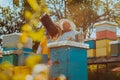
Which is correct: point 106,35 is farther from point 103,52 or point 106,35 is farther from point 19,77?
point 19,77

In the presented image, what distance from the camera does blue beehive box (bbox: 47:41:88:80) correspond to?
4.06 meters

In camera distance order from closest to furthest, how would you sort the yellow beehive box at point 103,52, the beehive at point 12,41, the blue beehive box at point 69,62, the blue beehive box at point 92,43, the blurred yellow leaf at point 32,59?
1. the blurred yellow leaf at point 32,59
2. the blue beehive box at point 69,62
3. the beehive at point 12,41
4. the yellow beehive box at point 103,52
5. the blue beehive box at point 92,43

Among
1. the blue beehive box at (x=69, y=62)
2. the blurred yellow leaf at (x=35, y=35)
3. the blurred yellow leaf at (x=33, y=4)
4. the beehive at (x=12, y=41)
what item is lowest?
the blue beehive box at (x=69, y=62)

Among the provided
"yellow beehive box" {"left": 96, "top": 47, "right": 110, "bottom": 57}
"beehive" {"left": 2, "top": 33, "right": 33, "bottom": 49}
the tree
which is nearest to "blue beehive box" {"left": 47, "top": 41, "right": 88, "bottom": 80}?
"beehive" {"left": 2, "top": 33, "right": 33, "bottom": 49}

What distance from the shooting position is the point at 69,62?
4.06 m

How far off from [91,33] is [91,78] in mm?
10276

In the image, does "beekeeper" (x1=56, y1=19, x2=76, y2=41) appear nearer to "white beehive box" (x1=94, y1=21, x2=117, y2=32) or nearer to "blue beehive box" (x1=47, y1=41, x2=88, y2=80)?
"blue beehive box" (x1=47, y1=41, x2=88, y2=80)

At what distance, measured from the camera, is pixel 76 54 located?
4242 millimetres

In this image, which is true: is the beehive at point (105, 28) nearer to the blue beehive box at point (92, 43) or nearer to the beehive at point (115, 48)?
the blue beehive box at point (92, 43)

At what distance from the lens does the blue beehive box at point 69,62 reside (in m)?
4.06

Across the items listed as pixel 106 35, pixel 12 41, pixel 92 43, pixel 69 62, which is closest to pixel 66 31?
pixel 69 62

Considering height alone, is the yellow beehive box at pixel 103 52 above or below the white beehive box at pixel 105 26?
below

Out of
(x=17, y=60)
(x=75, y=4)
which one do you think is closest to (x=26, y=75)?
(x=17, y=60)

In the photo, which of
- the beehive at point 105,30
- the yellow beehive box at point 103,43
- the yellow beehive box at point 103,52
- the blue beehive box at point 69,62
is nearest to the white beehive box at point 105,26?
the beehive at point 105,30
